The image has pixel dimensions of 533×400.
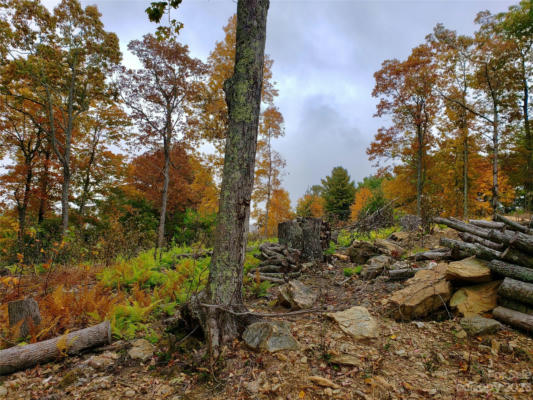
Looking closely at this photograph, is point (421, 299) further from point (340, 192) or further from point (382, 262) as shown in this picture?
point (340, 192)

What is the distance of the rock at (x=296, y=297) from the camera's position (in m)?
4.25

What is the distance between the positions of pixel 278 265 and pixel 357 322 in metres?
3.13

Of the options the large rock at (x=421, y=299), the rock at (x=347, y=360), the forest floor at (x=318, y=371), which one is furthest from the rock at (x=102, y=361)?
the large rock at (x=421, y=299)

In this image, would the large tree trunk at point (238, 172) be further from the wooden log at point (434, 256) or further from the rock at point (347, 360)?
the wooden log at point (434, 256)

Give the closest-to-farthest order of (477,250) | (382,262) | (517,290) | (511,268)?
(517,290)
(511,268)
(477,250)
(382,262)

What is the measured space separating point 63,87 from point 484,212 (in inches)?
1067

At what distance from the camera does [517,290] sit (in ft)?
10.8

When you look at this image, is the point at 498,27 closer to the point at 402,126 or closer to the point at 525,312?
the point at 402,126

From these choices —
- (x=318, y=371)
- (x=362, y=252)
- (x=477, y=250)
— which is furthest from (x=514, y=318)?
(x=362, y=252)

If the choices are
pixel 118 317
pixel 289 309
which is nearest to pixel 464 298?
pixel 289 309

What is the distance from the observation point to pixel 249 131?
3479 millimetres

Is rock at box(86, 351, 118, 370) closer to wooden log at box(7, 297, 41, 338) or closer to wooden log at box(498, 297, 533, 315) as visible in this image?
wooden log at box(7, 297, 41, 338)

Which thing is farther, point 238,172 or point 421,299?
point 421,299

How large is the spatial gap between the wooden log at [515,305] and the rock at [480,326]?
15.1 inches
